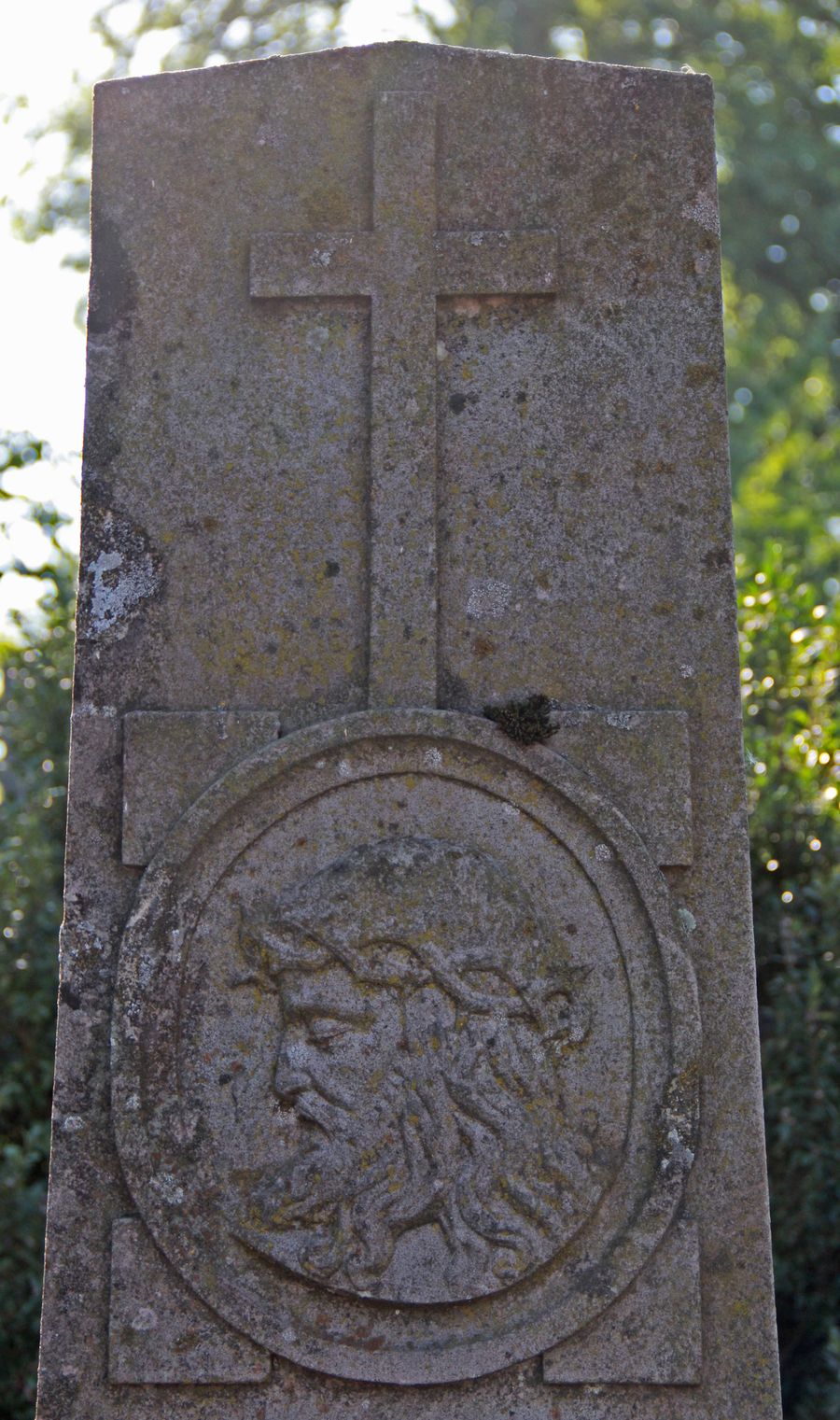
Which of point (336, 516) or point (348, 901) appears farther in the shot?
point (336, 516)

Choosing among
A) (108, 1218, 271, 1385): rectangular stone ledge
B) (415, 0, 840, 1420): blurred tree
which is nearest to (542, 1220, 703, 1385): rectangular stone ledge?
(108, 1218, 271, 1385): rectangular stone ledge

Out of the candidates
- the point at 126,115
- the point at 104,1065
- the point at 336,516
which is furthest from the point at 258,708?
the point at 126,115

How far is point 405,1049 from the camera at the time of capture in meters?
2.96

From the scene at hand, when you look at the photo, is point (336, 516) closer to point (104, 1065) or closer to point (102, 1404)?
point (104, 1065)

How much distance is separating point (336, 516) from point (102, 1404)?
6.17 feet

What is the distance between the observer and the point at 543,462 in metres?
3.28

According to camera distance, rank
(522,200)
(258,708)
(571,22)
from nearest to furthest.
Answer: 1. (258,708)
2. (522,200)
3. (571,22)

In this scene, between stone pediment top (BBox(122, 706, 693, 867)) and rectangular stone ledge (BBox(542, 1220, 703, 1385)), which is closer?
rectangular stone ledge (BBox(542, 1220, 703, 1385))

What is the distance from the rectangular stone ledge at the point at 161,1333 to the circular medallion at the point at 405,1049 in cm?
5

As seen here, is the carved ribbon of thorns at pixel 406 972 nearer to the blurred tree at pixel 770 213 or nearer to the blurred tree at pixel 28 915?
the blurred tree at pixel 28 915

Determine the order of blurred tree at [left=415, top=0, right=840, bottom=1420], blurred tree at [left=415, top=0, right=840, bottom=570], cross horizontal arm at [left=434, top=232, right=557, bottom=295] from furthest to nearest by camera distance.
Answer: blurred tree at [left=415, top=0, right=840, bottom=570] → blurred tree at [left=415, top=0, right=840, bottom=1420] → cross horizontal arm at [left=434, top=232, right=557, bottom=295]

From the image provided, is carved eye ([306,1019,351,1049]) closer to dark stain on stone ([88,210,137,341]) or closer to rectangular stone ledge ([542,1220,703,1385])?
rectangular stone ledge ([542,1220,703,1385])

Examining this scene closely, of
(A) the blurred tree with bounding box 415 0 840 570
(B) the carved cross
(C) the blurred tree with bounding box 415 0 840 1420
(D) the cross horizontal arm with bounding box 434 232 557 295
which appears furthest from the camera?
(A) the blurred tree with bounding box 415 0 840 570

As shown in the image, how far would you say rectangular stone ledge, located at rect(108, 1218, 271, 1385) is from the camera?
290 centimetres
